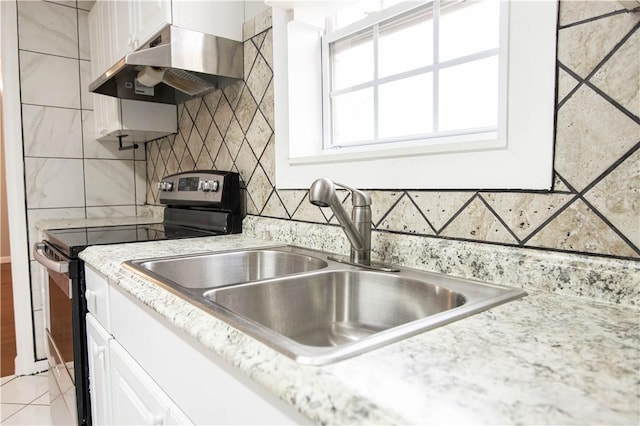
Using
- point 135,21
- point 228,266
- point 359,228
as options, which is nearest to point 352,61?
point 359,228

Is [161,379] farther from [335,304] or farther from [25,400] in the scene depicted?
[25,400]

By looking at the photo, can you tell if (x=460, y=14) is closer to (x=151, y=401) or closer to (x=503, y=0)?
(x=503, y=0)

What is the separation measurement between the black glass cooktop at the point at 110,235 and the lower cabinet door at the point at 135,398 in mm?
437

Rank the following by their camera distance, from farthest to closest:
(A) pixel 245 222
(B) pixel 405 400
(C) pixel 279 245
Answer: (A) pixel 245 222
(C) pixel 279 245
(B) pixel 405 400

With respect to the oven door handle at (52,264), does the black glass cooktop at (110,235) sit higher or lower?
higher

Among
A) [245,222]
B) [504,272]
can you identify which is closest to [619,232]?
[504,272]

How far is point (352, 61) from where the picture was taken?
1.46m

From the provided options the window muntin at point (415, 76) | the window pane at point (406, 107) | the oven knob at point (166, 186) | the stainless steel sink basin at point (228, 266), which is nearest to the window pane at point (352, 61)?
the window muntin at point (415, 76)

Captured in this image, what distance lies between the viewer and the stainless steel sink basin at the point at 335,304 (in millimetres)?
853

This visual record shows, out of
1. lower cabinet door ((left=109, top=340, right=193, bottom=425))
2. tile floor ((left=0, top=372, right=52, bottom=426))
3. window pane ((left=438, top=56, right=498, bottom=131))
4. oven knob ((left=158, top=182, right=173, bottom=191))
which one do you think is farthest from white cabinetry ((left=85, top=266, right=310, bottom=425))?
tile floor ((left=0, top=372, right=52, bottom=426))

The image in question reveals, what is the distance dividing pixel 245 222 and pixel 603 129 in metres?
1.25

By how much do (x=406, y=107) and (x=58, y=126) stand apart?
2.17 m

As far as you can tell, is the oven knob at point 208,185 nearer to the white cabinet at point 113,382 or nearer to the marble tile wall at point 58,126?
the white cabinet at point 113,382

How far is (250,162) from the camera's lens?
1.66m
